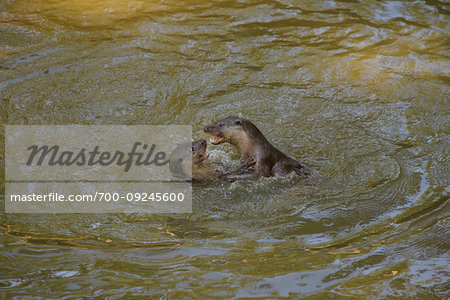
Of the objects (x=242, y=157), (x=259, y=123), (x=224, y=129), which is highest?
(x=224, y=129)

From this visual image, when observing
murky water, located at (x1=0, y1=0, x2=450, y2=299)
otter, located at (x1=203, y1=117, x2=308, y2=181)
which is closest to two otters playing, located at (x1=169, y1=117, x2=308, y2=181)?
otter, located at (x1=203, y1=117, x2=308, y2=181)

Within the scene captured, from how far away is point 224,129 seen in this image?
4836mm

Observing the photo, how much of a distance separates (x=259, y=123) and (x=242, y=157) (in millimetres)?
865

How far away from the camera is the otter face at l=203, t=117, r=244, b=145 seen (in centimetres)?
480

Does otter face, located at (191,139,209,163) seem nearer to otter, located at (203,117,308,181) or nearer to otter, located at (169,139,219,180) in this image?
otter, located at (169,139,219,180)

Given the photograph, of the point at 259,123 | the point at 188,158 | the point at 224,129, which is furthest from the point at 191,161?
the point at 259,123

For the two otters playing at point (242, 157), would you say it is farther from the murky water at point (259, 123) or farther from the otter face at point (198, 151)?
the murky water at point (259, 123)

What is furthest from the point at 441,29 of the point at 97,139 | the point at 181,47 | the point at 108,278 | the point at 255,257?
the point at 108,278

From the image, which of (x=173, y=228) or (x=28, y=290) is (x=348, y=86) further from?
(x=28, y=290)

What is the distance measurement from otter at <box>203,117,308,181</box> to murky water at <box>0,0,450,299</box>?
0.43 feet

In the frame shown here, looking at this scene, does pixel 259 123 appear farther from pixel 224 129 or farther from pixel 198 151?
pixel 198 151

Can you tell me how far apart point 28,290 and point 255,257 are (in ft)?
4.42

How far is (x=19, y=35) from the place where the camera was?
7.07m

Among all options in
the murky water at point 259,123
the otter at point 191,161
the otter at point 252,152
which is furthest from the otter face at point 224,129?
the murky water at point 259,123
